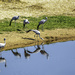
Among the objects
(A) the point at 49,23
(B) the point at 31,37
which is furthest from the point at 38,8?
(B) the point at 31,37

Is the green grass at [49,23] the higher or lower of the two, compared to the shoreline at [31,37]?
higher

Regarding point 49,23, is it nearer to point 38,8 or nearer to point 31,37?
point 31,37

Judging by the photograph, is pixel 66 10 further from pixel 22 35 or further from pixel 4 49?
pixel 4 49

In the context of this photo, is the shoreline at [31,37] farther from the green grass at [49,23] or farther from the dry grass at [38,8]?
the dry grass at [38,8]

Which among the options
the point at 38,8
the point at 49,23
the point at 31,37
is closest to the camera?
the point at 31,37

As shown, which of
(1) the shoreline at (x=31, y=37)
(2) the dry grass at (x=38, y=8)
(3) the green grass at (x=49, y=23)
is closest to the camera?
(1) the shoreline at (x=31, y=37)

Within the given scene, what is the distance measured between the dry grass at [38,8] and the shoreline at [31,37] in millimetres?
7264

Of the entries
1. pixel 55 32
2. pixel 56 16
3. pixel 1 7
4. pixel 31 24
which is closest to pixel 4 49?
pixel 55 32

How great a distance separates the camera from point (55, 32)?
23.7 meters

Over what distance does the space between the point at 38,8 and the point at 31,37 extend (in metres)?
11.5

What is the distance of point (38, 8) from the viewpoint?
3288cm

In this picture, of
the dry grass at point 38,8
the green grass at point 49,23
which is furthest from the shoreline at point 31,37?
the dry grass at point 38,8

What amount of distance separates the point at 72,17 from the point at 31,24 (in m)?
5.85

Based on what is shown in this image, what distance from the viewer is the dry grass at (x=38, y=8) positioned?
1227 inches
